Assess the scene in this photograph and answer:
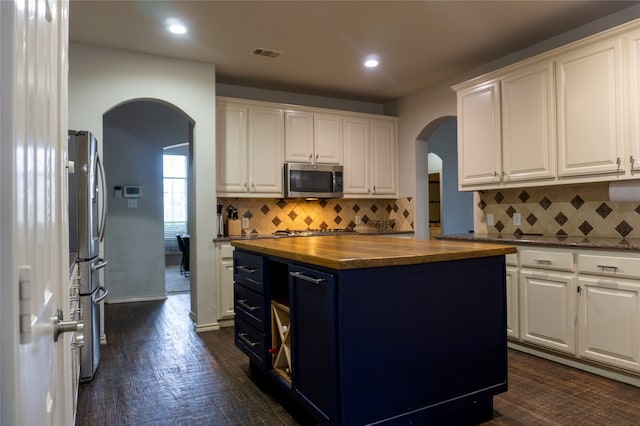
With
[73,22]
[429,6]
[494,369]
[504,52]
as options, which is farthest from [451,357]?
[73,22]

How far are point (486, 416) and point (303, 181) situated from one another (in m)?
3.29

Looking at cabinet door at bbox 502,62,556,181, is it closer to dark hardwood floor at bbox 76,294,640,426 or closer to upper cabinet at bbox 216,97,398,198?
dark hardwood floor at bbox 76,294,640,426

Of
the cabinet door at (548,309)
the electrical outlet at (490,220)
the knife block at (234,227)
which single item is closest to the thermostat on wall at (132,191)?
the knife block at (234,227)

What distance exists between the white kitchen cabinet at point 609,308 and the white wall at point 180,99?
329cm

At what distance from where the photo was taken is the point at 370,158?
5613mm

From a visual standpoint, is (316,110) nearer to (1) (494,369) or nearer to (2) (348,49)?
(2) (348,49)

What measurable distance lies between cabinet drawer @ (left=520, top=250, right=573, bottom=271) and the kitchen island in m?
1.06

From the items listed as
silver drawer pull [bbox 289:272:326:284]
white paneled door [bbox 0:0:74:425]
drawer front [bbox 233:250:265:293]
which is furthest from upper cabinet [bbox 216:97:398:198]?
white paneled door [bbox 0:0:74:425]

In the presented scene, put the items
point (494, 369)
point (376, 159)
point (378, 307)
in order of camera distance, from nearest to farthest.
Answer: point (378, 307)
point (494, 369)
point (376, 159)

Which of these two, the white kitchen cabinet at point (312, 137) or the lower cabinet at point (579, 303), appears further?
the white kitchen cabinet at point (312, 137)

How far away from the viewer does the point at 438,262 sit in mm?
2076

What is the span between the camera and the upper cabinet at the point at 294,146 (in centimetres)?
467

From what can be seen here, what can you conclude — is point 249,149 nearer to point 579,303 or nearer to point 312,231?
point 312,231

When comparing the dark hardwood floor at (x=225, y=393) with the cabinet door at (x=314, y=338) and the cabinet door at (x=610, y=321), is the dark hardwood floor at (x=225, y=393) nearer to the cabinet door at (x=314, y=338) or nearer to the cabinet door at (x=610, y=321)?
the cabinet door at (x=610, y=321)
